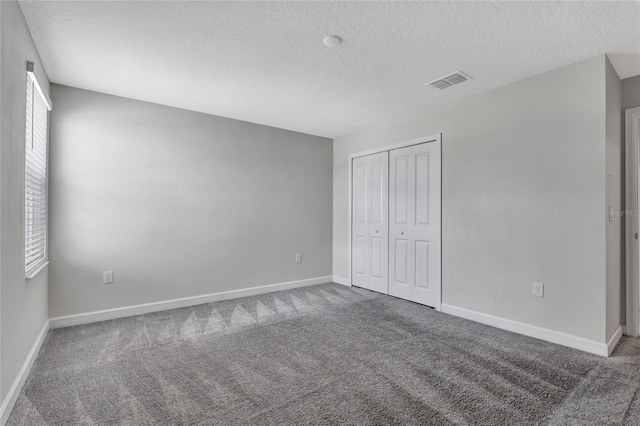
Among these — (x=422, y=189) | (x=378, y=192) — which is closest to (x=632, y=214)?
(x=422, y=189)

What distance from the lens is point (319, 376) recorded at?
2199mm

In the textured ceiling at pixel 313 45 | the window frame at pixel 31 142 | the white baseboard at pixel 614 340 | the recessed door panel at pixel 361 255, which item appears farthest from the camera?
the recessed door panel at pixel 361 255

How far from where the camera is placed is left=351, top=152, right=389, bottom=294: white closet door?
4422 millimetres

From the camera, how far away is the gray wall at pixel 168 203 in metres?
3.20

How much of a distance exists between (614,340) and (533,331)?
578 mm

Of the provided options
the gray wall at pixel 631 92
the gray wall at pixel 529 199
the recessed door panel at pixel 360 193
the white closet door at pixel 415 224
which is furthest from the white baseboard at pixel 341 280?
the gray wall at pixel 631 92

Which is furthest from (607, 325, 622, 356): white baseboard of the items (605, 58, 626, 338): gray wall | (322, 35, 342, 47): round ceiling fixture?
(322, 35, 342, 47): round ceiling fixture

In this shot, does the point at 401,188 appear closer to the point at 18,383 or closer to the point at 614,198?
the point at 614,198

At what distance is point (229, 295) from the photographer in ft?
13.7

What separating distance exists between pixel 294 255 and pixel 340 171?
1.56 m

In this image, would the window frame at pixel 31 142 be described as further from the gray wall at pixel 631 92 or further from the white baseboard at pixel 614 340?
the gray wall at pixel 631 92

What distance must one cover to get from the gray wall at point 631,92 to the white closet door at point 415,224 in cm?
166

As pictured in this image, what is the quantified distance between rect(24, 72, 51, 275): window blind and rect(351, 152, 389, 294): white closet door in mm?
3689

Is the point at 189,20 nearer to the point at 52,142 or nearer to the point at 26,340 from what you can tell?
the point at 52,142
